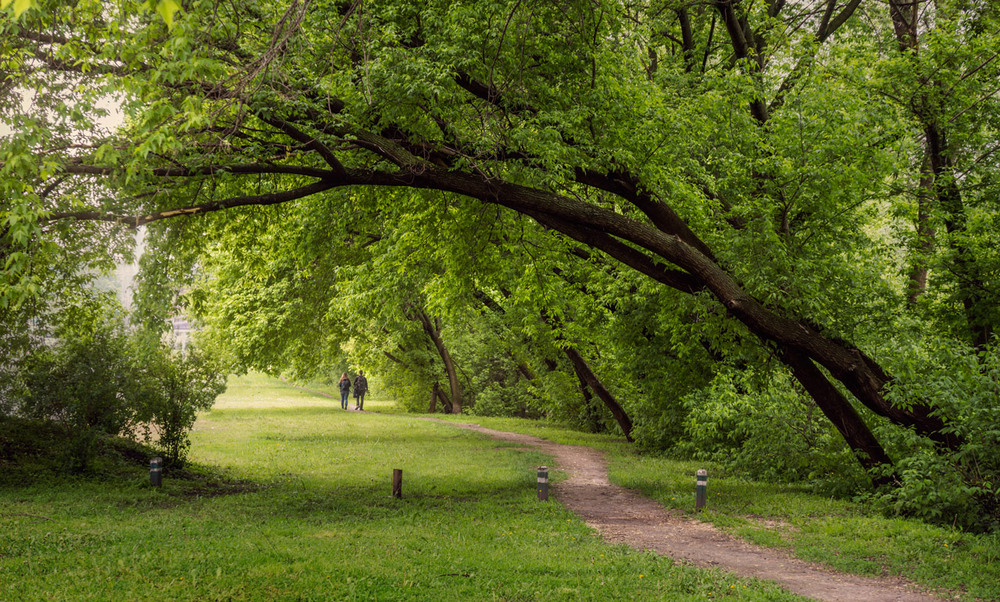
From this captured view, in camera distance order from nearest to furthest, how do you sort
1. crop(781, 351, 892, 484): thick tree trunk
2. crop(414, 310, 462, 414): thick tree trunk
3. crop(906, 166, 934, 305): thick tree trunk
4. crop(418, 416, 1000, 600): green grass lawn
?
crop(418, 416, 1000, 600): green grass lawn, crop(781, 351, 892, 484): thick tree trunk, crop(906, 166, 934, 305): thick tree trunk, crop(414, 310, 462, 414): thick tree trunk

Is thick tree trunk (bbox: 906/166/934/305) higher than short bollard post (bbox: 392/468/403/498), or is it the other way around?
thick tree trunk (bbox: 906/166/934/305)

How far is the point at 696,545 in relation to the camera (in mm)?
9555

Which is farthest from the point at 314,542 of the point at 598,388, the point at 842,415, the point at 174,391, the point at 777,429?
the point at 598,388

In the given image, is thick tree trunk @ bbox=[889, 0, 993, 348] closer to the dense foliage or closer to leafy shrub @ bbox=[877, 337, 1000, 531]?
the dense foliage

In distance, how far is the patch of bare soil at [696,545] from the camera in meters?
7.50

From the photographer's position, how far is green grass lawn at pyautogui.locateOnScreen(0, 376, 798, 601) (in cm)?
694

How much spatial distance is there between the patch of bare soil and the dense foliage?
9.14ft

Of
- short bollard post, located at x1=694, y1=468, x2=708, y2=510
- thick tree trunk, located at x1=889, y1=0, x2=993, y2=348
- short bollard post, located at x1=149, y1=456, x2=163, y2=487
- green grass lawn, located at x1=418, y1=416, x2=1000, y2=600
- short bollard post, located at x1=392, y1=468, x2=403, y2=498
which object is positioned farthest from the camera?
thick tree trunk, located at x1=889, y1=0, x2=993, y2=348

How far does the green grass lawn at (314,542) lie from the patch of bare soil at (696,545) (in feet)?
1.74

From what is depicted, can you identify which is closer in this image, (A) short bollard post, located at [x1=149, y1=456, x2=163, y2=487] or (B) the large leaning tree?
(B) the large leaning tree

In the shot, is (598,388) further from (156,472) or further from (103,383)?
(103,383)

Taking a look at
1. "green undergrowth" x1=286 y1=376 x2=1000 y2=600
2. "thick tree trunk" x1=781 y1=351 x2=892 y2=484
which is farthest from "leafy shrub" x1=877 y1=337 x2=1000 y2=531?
"thick tree trunk" x1=781 y1=351 x2=892 y2=484

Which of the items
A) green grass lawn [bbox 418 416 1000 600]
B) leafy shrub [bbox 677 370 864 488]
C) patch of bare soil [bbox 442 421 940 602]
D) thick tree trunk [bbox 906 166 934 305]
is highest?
thick tree trunk [bbox 906 166 934 305]

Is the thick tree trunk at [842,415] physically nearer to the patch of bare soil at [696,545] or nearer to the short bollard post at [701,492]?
the short bollard post at [701,492]
